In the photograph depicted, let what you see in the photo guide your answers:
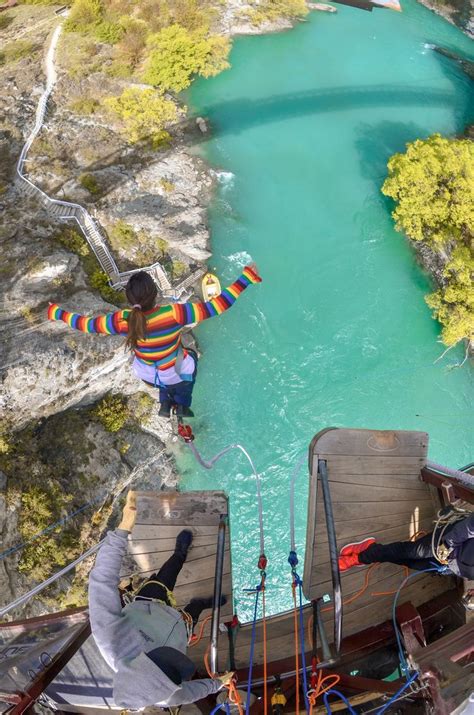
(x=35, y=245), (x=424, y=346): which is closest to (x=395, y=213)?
(x=424, y=346)

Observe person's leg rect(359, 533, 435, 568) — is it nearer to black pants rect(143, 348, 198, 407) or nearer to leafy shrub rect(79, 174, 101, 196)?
black pants rect(143, 348, 198, 407)

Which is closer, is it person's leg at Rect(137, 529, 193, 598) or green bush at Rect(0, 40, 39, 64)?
person's leg at Rect(137, 529, 193, 598)

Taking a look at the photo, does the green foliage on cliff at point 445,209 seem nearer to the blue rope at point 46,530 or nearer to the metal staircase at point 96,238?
the metal staircase at point 96,238

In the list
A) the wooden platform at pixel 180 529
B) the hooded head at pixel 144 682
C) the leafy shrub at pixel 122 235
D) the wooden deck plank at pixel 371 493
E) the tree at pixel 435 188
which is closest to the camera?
the hooded head at pixel 144 682

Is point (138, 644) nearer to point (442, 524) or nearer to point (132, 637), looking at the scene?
point (132, 637)

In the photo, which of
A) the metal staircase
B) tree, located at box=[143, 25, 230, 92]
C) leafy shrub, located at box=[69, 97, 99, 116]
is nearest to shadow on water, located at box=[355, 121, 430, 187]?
tree, located at box=[143, 25, 230, 92]

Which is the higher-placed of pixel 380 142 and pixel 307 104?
pixel 307 104

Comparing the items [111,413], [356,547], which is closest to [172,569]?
[356,547]

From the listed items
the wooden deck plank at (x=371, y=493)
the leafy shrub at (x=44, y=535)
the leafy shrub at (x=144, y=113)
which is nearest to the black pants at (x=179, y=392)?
the wooden deck plank at (x=371, y=493)
